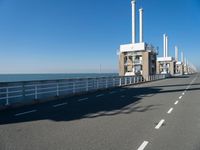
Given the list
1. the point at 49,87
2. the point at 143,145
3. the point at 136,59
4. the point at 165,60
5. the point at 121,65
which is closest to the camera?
the point at 143,145

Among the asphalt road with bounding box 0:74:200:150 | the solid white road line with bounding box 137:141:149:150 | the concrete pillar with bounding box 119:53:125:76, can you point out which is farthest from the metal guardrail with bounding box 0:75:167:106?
the concrete pillar with bounding box 119:53:125:76

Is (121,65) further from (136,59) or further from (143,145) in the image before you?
(143,145)

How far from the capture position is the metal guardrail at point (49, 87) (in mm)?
13448

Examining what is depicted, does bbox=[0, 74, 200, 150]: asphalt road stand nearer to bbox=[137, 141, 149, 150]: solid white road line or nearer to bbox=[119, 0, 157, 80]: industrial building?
bbox=[137, 141, 149, 150]: solid white road line

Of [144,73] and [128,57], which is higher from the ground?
[128,57]

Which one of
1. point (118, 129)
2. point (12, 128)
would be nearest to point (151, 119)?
point (118, 129)

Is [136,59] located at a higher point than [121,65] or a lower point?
higher

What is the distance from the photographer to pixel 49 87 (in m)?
17.8

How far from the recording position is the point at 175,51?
146 meters

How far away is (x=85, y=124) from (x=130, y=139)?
89.0 inches

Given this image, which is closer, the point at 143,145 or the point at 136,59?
the point at 143,145

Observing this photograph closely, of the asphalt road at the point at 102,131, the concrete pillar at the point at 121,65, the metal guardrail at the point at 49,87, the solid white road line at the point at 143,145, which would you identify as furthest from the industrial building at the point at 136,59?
the solid white road line at the point at 143,145

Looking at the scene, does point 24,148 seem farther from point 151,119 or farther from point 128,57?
point 128,57

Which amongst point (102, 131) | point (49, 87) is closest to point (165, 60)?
point (49, 87)
